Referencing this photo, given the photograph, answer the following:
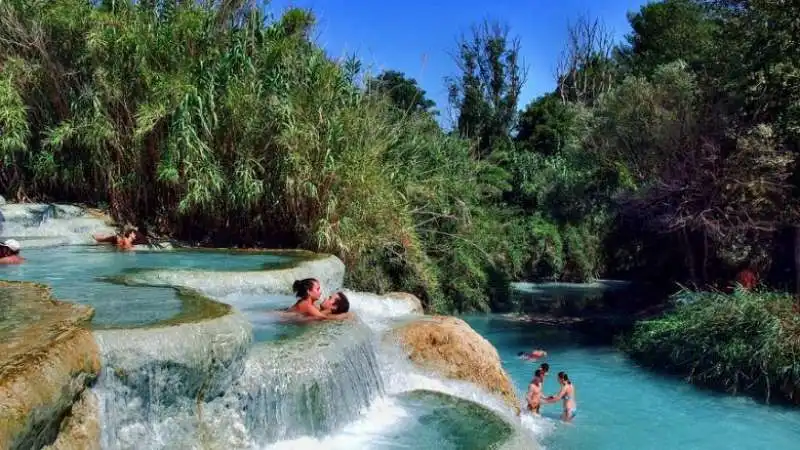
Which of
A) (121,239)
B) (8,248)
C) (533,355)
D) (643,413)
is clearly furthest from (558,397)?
(8,248)

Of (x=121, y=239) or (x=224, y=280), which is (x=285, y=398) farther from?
(x=121, y=239)

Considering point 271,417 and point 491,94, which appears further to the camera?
point 491,94

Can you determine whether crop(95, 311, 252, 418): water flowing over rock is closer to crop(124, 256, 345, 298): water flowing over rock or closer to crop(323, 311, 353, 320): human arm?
crop(323, 311, 353, 320): human arm

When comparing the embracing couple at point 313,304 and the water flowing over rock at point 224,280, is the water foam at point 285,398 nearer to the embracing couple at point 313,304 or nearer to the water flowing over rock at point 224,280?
the water flowing over rock at point 224,280

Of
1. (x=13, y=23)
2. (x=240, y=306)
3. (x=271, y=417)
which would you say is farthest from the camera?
(x=13, y=23)

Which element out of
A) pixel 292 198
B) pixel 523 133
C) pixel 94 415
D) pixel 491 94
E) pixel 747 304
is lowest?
pixel 94 415

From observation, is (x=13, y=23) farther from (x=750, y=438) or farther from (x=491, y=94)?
(x=491, y=94)

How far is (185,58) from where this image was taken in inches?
561

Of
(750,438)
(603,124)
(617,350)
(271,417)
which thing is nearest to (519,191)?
(603,124)

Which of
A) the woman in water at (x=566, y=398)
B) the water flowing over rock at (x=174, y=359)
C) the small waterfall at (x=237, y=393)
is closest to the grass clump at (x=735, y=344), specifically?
the woman in water at (x=566, y=398)

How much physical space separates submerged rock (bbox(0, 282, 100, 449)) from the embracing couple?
2835 mm

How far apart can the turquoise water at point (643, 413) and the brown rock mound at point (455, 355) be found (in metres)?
0.98

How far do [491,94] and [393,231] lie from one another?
99.6 feet

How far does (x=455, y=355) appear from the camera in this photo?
31.2 feet
